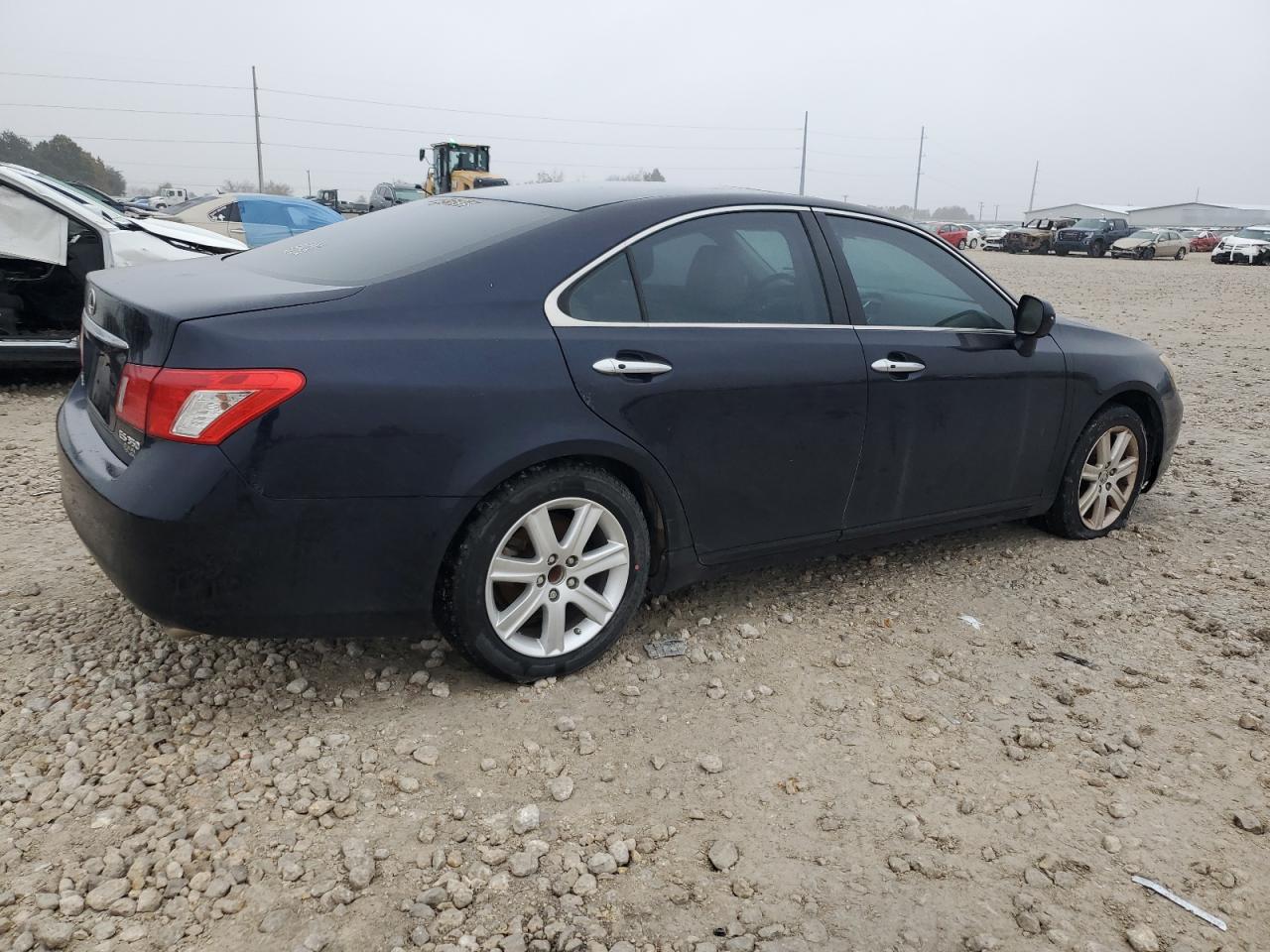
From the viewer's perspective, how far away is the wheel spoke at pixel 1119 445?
4.54m

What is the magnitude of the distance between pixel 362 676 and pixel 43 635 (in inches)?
43.7

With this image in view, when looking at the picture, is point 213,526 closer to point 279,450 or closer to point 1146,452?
point 279,450

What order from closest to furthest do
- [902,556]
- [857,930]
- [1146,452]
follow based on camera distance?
[857,930] < [902,556] < [1146,452]

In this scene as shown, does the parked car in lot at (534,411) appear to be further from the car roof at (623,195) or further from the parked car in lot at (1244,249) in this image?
the parked car in lot at (1244,249)

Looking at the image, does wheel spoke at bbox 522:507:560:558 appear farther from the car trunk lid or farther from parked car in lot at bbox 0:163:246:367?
parked car in lot at bbox 0:163:246:367

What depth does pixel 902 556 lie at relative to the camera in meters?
4.36

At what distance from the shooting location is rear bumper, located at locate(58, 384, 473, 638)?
8.07ft

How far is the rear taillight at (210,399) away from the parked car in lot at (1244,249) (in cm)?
4049

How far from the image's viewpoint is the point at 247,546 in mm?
2514

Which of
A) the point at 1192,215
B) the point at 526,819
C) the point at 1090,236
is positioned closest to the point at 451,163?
the point at 1090,236

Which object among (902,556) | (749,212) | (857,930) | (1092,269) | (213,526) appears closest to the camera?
(857,930)

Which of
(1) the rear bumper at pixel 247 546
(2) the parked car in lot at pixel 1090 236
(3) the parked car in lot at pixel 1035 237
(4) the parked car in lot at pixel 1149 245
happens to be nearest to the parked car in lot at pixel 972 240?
(3) the parked car in lot at pixel 1035 237

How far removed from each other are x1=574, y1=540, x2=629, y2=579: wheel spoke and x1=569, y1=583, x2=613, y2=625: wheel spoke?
0.05 meters

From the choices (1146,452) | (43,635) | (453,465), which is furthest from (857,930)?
(1146,452)
